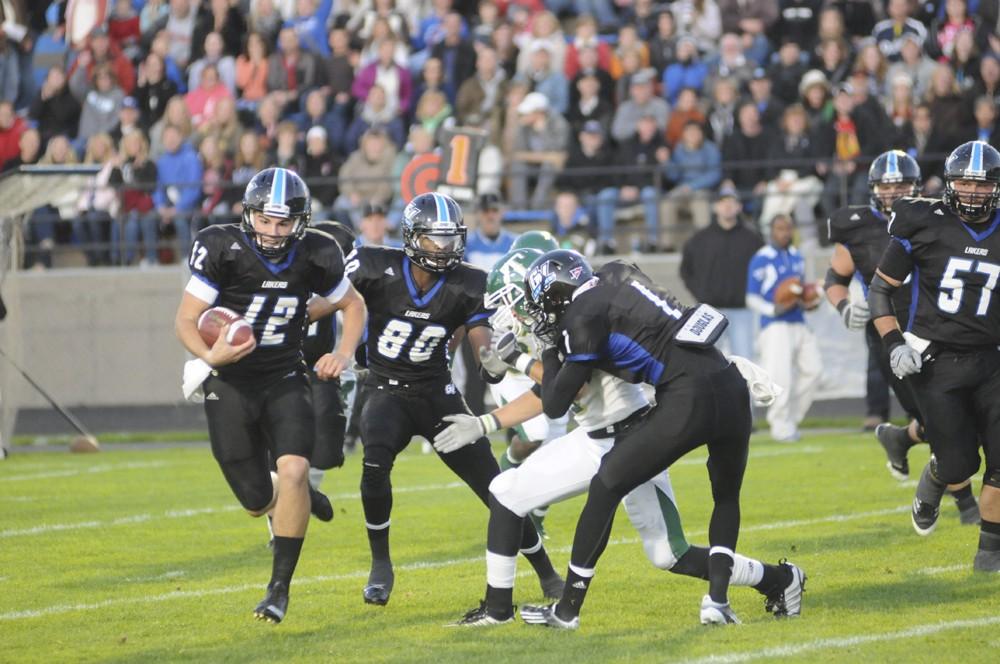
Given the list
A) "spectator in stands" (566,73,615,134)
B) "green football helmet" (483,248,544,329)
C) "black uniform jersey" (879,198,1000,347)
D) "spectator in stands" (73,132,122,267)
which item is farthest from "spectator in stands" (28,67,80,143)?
"black uniform jersey" (879,198,1000,347)

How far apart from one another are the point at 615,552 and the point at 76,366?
9816 millimetres

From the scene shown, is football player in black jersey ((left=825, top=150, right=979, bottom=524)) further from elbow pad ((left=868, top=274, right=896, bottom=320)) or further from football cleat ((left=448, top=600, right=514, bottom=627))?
football cleat ((left=448, top=600, right=514, bottom=627))

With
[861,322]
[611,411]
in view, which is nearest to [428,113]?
[861,322]

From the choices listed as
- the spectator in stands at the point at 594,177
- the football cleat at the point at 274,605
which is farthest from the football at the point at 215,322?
the spectator in stands at the point at 594,177

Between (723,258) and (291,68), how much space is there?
6.21 metres

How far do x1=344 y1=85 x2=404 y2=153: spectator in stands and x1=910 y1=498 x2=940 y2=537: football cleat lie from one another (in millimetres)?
9722

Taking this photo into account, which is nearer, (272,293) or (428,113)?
(272,293)

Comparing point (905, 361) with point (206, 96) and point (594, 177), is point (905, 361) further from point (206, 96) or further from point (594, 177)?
point (206, 96)

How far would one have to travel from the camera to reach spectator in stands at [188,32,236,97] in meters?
18.4

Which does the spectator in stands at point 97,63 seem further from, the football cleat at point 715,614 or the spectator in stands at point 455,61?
the football cleat at point 715,614

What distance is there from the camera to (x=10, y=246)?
45.3ft

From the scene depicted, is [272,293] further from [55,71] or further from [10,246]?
[55,71]

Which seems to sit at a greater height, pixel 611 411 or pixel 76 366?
pixel 611 411

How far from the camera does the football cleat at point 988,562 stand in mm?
7223
